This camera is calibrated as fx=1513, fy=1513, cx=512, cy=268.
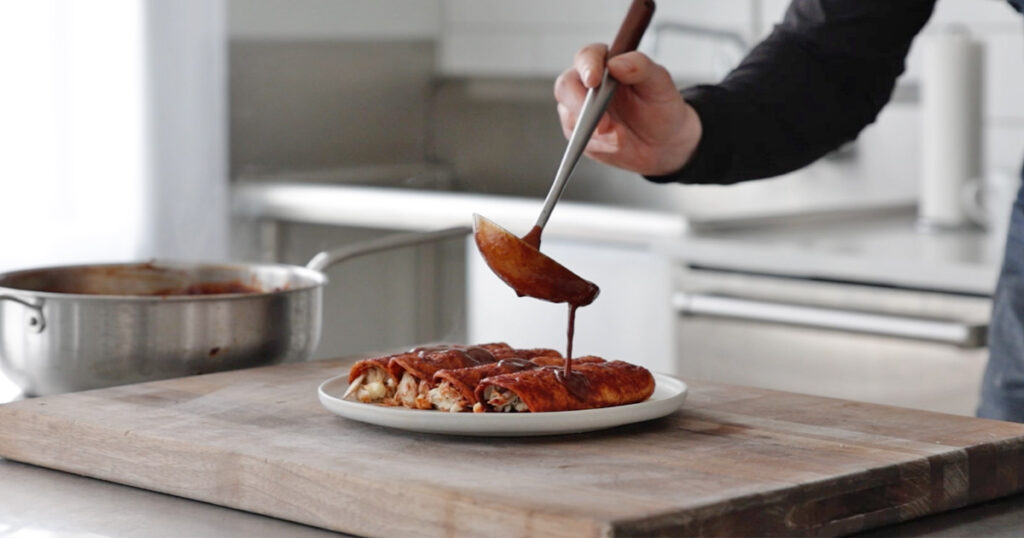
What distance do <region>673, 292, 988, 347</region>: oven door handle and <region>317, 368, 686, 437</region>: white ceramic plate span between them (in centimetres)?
120

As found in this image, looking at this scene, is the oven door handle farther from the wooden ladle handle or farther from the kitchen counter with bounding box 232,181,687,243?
the wooden ladle handle

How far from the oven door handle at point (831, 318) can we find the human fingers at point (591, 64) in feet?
3.49

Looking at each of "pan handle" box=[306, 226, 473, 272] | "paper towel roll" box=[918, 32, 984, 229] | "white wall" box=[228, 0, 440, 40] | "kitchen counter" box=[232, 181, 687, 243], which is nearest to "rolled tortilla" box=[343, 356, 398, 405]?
"pan handle" box=[306, 226, 473, 272]

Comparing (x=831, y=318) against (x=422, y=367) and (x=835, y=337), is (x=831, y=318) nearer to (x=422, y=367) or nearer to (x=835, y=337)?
(x=835, y=337)

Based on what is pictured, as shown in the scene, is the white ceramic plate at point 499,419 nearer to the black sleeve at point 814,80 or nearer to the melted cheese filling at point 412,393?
the melted cheese filling at point 412,393

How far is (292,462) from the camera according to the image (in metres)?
0.87

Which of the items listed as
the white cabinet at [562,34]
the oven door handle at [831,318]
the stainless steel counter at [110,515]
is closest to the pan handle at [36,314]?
the stainless steel counter at [110,515]

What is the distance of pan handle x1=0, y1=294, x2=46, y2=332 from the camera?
1.12m

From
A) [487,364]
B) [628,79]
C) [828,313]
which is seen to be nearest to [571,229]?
[828,313]

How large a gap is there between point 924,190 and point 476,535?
2077 millimetres

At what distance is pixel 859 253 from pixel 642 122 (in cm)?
→ 98

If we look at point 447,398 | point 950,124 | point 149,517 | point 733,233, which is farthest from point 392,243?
point 950,124

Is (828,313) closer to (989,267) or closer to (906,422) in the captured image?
(989,267)

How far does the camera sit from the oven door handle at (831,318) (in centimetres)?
207
